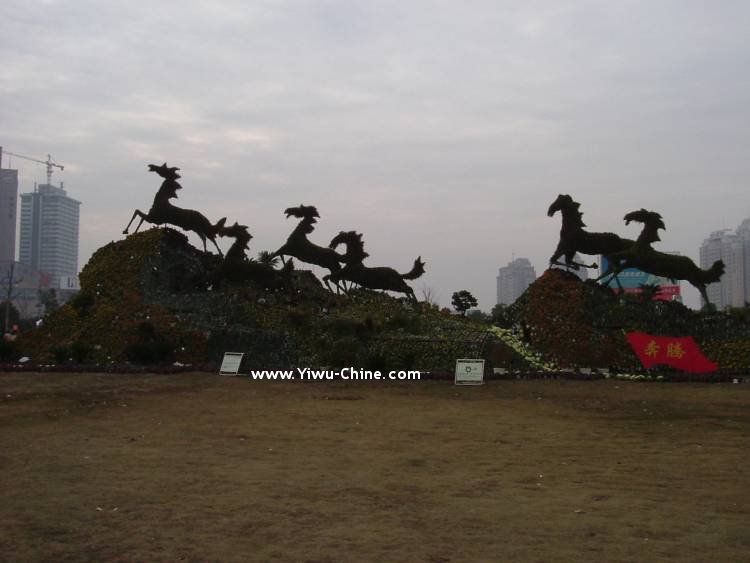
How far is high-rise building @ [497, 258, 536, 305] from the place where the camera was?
10727 cm

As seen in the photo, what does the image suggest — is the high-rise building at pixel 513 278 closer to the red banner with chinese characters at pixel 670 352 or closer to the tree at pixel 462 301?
the tree at pixel 462 301

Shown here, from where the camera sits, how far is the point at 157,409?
13273mm

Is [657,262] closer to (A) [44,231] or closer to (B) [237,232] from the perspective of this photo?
(B) [237,232]

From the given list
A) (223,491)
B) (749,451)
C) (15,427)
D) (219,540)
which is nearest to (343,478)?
(223,491)

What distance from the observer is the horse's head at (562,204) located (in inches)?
823

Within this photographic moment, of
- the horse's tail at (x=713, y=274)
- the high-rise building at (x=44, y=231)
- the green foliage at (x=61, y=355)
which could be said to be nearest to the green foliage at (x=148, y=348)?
the green foliage at (x=61, y=355)

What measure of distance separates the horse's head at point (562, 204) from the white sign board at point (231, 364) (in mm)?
9925

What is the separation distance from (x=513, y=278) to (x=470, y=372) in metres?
93.2

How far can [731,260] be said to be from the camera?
259ft

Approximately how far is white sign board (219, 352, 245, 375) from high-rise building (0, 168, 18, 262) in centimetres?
9304

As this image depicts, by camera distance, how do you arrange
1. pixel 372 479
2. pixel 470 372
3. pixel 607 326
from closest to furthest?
pixel 372 479
pixel 470 372
pixel 607 326

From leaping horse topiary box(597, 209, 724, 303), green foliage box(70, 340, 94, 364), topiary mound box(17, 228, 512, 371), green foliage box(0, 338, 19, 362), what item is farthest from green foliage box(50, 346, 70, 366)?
leaping horse topiary box(597, 209, 724, 303)

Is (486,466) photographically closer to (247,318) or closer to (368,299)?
(247,318)

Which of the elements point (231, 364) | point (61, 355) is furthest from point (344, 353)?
point (61, 355)
